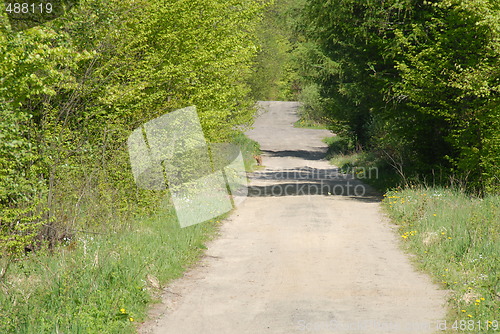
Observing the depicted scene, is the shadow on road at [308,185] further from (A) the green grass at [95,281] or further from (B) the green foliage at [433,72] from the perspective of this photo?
(A) the green grass at [95,281]

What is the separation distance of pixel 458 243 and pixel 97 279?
6.01 meters

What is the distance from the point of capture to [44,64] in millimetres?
8695

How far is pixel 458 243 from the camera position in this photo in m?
10.2

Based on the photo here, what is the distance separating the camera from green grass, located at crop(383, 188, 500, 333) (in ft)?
24.5

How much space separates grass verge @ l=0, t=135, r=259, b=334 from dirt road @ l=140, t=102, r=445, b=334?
0.32 metres

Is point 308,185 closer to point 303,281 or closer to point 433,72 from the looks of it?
point 433,72

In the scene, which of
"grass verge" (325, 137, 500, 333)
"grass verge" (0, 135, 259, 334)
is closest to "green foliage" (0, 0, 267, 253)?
"grass verge" (0, 135, 259, 334)

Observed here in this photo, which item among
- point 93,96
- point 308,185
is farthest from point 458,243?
point 308,185

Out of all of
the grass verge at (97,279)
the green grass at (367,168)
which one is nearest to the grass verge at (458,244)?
the grass verge at (97,279)

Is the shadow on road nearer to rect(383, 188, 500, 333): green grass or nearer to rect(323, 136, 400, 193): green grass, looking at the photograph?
rect(323, 136, 400, 193): green grass

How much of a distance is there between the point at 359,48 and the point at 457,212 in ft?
27.4

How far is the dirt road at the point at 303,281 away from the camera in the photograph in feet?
23.2

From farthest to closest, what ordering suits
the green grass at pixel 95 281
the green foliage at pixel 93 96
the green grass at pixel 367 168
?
1. the green grass at pixel 367 168
2. the green foliage at pixel 93 96
3. the green grass at pixel 95 281

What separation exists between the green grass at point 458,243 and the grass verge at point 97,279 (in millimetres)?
3858
